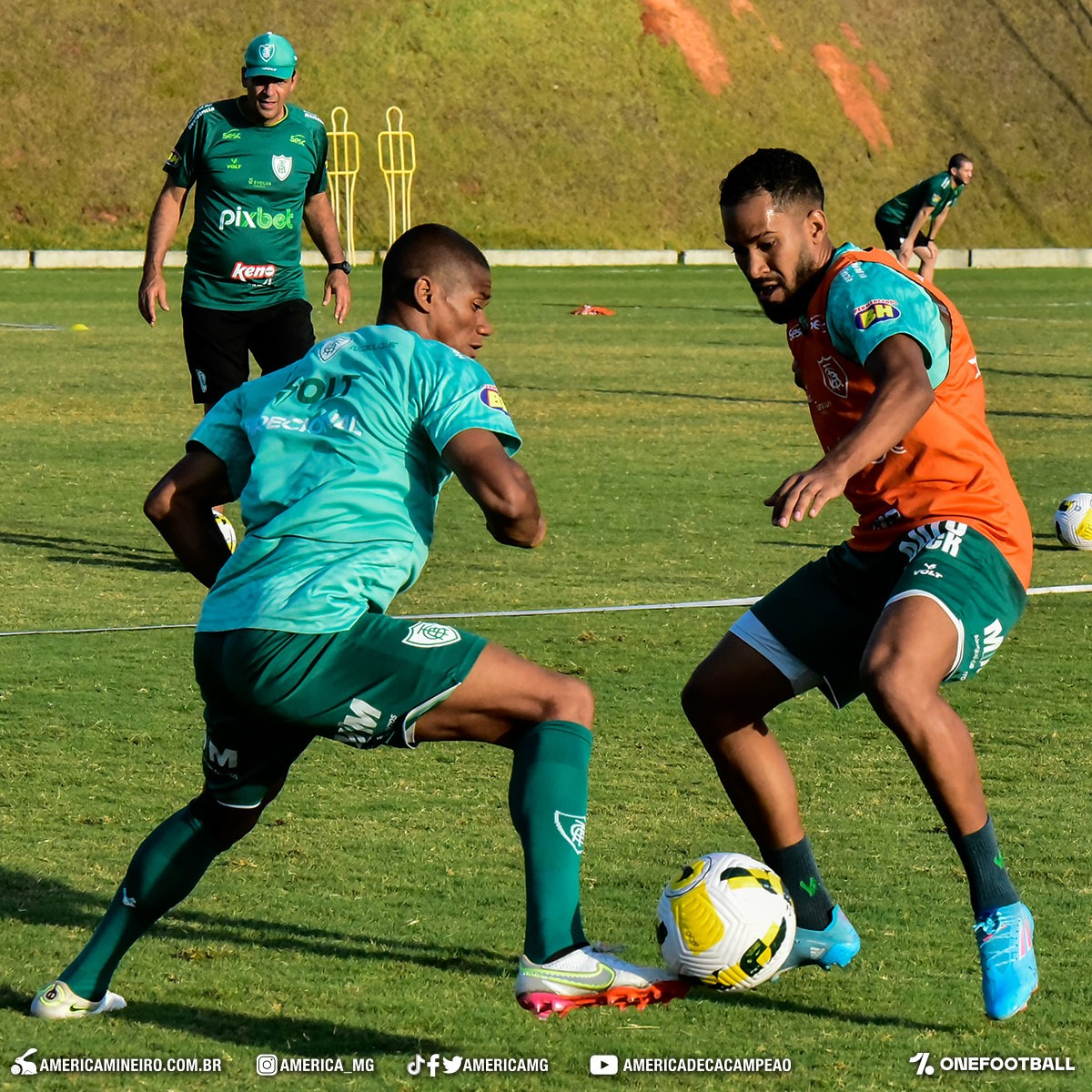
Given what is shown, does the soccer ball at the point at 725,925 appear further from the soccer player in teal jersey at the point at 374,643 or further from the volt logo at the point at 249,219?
the volt logo at the point at 249,219

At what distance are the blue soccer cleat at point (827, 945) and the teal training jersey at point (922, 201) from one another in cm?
1934

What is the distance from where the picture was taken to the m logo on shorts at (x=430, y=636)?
11.8 feet

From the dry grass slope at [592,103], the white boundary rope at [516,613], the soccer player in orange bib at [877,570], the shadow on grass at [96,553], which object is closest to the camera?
the soccer player in orange bib at [877,570]

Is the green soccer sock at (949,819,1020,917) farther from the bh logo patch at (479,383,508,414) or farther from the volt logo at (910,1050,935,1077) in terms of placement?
the bh logo patch at (479,383,508,414)

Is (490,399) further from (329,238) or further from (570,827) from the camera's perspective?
(329,238)

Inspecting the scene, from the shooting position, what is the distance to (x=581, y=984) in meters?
3.44

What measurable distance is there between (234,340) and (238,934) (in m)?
5.39

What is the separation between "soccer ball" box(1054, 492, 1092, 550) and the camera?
374 inches

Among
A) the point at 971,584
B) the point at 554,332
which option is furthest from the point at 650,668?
the point at 554,332

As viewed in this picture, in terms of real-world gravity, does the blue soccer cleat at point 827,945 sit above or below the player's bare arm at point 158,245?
below

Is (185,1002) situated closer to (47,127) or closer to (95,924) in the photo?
(95,924)

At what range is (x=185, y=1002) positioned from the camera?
3.82 metres

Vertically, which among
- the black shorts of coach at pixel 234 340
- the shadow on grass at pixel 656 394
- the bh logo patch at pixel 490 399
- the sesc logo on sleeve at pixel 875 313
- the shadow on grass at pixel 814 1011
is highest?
the shadow on grass at pixel 656 394

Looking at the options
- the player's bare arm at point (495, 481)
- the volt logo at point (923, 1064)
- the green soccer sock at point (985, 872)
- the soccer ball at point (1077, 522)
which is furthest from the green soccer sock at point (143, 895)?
the soccer ball at point (1077, 522)
